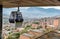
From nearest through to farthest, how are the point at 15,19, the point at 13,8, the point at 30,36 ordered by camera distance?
1. the point at 15,19
2. the point at 13,8
3. the point at 30,36

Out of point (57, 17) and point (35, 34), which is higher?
point (57, 17)

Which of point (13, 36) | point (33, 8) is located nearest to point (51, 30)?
point (33, 8)

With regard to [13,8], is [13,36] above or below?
below

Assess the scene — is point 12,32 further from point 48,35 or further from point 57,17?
point 57,17

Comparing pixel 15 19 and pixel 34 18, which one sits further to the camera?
pixel 34 18

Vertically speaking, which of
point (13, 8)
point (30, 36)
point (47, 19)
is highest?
point (13, 8)

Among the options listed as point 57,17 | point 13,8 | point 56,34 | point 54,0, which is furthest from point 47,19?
point 54,0

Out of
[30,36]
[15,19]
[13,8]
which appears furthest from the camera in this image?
[30,36]

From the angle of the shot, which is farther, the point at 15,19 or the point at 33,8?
the point at 33,8

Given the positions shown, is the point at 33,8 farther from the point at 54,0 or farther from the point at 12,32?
the point at 54,0
